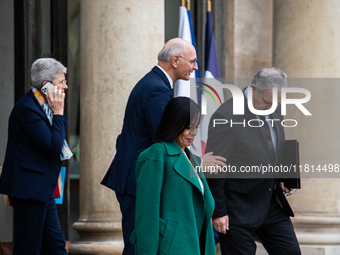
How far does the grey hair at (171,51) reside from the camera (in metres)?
5.65

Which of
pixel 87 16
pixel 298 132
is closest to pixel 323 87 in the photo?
pixel 298 132

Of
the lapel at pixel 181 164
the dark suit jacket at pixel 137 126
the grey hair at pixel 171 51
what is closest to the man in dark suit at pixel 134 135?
the dark suit jacket at pixel 137 126

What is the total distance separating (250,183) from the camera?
5.96m

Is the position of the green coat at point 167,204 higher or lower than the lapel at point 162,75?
lower

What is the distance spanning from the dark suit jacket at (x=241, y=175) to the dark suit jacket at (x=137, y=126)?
58 centimetres

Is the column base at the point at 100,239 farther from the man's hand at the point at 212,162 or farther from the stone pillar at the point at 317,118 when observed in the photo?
the stone pillar at the point at 317,118

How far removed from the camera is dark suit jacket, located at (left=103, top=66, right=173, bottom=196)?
545 centimetres

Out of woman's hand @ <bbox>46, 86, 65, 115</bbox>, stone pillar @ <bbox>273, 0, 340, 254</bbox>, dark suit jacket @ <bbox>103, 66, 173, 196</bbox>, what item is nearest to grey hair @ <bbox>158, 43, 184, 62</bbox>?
dark suit jacket @ <bbox>103, 66, 173, 196</bbox>

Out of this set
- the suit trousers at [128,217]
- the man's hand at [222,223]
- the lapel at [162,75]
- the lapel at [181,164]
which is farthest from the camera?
the man's hand at [222,223]

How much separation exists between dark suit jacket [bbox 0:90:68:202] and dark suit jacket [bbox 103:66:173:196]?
68 centimetres

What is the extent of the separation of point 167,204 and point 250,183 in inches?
64.6

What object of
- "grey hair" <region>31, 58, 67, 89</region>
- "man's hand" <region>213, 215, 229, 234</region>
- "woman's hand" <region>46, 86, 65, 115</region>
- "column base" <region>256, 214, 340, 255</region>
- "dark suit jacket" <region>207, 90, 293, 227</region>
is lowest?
"column base" <region>256, 214, 340, 255</region>

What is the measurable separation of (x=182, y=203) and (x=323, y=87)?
13.9 ft

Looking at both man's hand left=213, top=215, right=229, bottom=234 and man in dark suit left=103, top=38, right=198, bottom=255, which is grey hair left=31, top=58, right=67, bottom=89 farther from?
man's hand left=213, top=215, right=229, bottom=234
